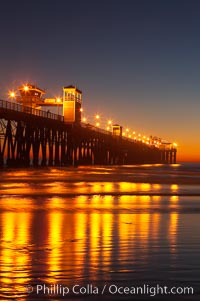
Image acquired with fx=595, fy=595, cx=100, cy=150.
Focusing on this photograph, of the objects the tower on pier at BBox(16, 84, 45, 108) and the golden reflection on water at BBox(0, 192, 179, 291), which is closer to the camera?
the golden reflection on water at BBox(0, 192, 179, 291)

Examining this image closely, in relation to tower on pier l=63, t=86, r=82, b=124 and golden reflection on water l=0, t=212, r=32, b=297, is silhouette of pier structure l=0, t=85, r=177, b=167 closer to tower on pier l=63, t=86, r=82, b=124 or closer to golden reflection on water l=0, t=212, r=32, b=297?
tower on pier l=63, t=86, r=82, b=124

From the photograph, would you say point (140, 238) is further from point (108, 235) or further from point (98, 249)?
point (98, 249)

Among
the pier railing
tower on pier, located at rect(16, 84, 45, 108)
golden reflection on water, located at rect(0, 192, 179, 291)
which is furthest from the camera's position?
tower on pier, located at rect(16, 84, 45, 108)

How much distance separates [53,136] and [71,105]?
29.7 ft

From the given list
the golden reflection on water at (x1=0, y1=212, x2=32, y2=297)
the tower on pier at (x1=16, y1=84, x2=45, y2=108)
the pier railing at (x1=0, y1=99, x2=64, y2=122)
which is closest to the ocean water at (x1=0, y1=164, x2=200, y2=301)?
the golden reflection on water at (x1=0, y1=212, x2=32, y2=297)

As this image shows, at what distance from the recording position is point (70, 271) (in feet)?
22.8

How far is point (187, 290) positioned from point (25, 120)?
54.6m

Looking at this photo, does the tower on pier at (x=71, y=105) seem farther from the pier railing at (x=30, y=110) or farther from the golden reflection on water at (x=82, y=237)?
the golden reflection on water at (x=82, y=237)

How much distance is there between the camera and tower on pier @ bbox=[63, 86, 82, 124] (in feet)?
264

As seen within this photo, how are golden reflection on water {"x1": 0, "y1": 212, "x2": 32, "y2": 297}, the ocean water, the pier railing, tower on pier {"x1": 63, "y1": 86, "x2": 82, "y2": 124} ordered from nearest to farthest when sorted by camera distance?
the ocean water < golden reflection on water {"x1": 0, "y1": 212, "x2": 32, "y2": 297} < the pier railing < tower on pier {"x1": 63, "y1": 86, "x2": 82, "y2": 124}

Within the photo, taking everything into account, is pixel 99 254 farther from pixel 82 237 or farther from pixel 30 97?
pixel 30 97

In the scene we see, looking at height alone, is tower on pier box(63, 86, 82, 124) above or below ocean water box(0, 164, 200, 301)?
above

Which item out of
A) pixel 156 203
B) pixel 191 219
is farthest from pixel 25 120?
pixel 191 219

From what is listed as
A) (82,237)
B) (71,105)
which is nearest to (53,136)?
(71,105)
